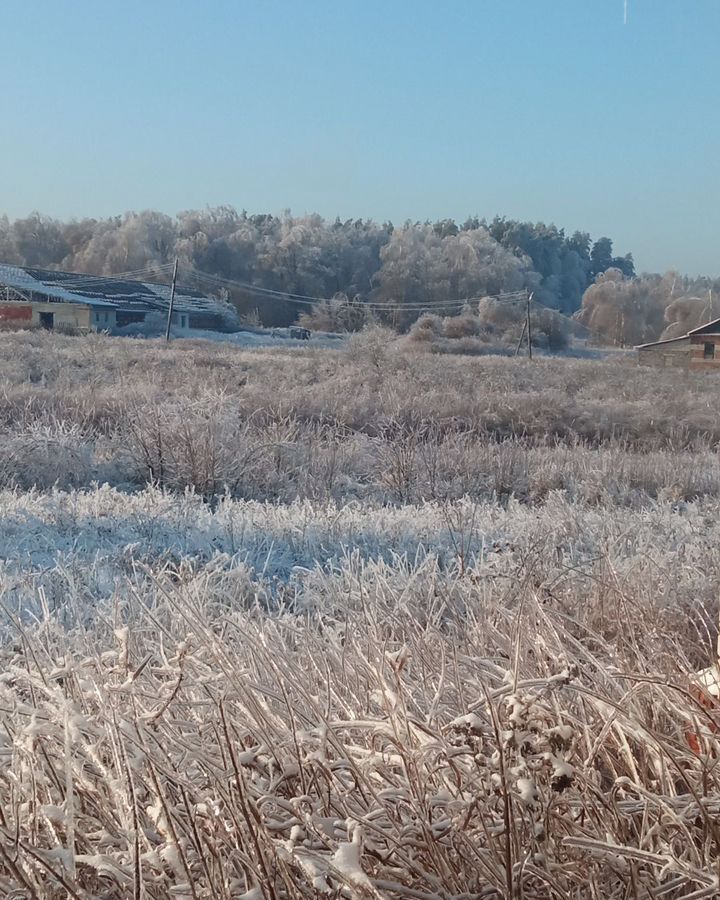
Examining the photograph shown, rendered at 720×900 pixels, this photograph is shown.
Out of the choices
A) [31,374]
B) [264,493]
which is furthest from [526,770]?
[31,374]

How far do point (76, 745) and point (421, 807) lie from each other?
2.69ft

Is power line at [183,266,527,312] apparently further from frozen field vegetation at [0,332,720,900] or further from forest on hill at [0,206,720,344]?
frozen field vegetation at [0,332,720,900]

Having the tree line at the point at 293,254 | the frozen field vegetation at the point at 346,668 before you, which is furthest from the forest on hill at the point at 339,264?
the frozen field vegetation at the point at 346,668

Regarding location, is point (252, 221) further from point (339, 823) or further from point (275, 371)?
point (339, 823)

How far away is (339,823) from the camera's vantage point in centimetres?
177

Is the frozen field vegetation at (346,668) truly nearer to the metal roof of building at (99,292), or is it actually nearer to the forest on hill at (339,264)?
the metal roof of building at (99,292)

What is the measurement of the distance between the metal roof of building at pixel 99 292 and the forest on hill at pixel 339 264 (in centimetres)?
1788

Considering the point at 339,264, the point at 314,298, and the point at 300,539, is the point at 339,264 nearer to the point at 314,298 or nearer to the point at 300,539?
the point at 314,298

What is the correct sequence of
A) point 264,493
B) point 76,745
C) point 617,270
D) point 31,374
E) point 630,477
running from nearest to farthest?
point 76,745 → point 264,493 → point 630,477 → point 31,374 → point 617,270

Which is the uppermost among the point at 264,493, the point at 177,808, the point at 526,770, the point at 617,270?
the point at 617,270

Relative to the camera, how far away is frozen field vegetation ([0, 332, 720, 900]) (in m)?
1.72

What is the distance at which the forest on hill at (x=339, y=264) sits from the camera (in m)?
82.6

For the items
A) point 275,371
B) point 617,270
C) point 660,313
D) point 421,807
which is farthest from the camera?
point 617,270

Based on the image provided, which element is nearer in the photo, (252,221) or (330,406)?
(330,406)
